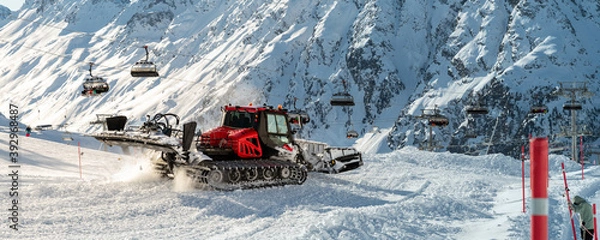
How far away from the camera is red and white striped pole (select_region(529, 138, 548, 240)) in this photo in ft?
14.1

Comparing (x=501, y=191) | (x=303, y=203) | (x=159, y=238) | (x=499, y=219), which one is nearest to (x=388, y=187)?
(x=501, y=191)

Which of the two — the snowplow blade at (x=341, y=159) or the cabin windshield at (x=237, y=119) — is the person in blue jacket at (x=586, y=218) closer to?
the cabin windshield at (x=237, y=119)

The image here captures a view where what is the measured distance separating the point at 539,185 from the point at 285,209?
8758 millimetres

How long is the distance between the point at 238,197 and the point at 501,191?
295 inches

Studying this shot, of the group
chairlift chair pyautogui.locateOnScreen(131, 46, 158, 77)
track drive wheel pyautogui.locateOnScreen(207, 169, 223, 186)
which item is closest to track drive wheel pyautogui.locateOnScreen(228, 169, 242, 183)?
track drive wheel pyautogui.locateOnScreen(207, 169, 223, 186)

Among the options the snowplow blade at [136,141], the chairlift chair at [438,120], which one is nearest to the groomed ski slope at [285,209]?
the snowplow blade at [136,141]

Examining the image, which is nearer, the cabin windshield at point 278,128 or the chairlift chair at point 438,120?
the cabin windshield at point 278,128

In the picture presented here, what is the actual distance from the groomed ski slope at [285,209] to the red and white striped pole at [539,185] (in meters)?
4.98

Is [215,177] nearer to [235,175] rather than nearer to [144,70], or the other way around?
[235,175]

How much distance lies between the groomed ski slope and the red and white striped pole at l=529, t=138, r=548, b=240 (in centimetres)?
498

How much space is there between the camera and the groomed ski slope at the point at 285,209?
9.98m

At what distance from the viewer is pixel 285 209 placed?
42.0 feet

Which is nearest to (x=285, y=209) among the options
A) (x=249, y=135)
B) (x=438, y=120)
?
(x=249, y=135)

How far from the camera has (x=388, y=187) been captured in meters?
17.9
